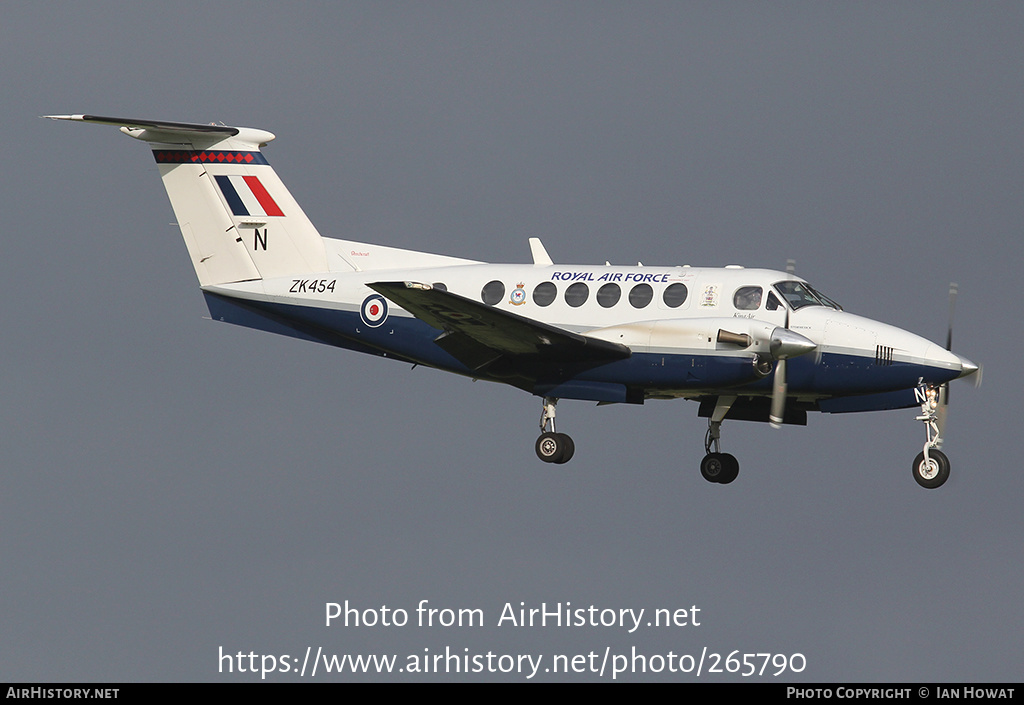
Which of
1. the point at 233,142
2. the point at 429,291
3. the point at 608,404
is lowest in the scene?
the point at 608,404

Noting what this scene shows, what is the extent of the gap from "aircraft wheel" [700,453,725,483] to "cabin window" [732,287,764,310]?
13.0 ft

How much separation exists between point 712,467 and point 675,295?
4125mm

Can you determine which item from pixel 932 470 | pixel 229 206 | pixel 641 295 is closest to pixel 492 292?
pixel 641 295

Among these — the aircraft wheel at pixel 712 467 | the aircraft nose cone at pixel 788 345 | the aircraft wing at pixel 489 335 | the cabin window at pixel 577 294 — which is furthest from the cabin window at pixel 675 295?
the aircraft wheel at pixel 712 467

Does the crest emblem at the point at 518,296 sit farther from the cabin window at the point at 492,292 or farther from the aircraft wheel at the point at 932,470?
the aircraft wheel at the point at 932,470

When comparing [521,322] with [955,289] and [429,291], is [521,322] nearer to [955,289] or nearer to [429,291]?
[429,291]

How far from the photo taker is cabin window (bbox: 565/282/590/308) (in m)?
26.5

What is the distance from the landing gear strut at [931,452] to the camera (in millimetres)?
24812

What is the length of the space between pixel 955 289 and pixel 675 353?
4998mm

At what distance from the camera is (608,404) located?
2711cm

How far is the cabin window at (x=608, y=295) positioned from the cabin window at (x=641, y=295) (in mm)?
244

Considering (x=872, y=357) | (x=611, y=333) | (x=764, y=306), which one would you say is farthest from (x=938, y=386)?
(x=611, y=333)

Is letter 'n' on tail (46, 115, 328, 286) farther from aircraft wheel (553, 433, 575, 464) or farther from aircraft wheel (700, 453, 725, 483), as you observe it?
aircraft wheel (700, 453, 725, 483)

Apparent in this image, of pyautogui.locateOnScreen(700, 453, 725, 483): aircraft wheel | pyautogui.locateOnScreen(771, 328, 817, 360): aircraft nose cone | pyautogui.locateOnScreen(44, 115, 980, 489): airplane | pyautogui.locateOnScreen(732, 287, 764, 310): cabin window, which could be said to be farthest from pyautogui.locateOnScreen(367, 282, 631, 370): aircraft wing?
pyautogui.locateOnScreen(700, 453, 725, 483): aircraft wheel
